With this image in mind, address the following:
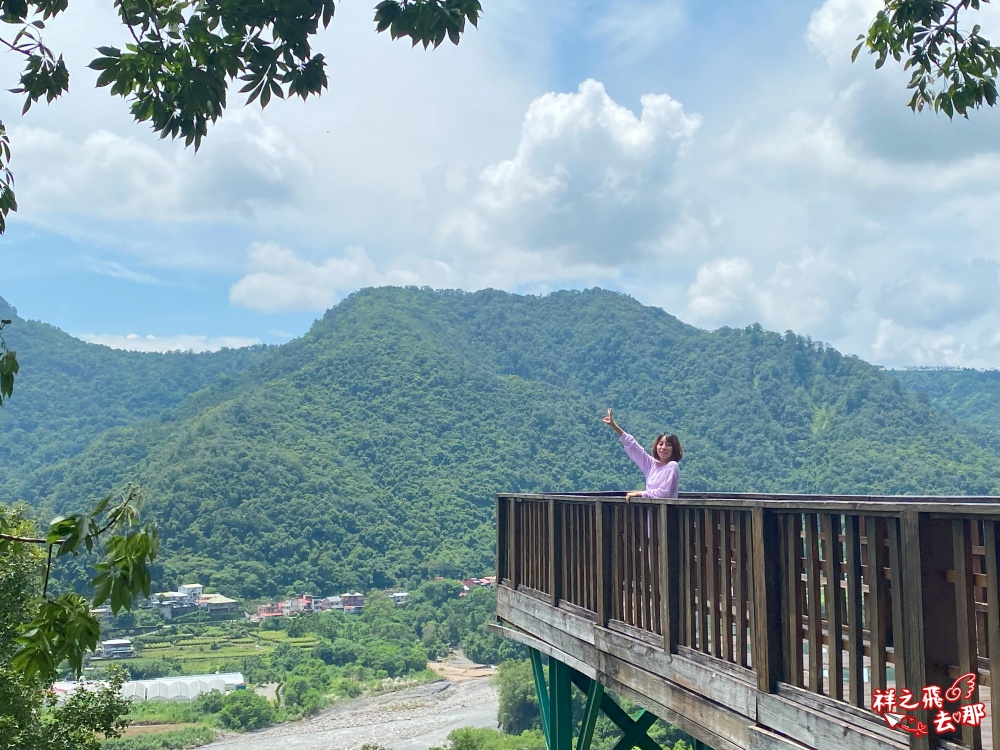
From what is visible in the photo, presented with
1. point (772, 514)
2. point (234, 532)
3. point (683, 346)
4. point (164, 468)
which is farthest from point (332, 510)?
point (772, 514)

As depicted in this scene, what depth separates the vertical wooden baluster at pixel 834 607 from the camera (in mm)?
2676

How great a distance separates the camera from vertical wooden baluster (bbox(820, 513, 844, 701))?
2.68 m

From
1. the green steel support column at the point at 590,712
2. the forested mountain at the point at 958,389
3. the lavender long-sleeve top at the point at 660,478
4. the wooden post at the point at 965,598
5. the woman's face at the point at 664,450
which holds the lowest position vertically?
the green steel support column at the point at 590,712

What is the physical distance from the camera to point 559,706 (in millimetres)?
6086

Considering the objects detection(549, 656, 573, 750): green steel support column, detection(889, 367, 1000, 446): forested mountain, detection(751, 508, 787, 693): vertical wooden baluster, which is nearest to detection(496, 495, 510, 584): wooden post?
detection(549, 656, 573, 750): green steel support column

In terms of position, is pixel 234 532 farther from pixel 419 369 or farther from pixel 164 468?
pixel 419 369

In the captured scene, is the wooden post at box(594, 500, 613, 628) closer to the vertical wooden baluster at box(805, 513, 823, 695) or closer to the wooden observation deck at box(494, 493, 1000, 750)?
the wooden observation deck at box(494, 493, 1000, 750)

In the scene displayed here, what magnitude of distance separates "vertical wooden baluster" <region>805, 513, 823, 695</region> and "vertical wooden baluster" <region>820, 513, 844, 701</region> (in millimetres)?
70

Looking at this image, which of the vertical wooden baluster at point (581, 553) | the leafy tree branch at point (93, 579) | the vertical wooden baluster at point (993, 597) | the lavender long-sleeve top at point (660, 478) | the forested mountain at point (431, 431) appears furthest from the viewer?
the forested mountain at point (431, 431)

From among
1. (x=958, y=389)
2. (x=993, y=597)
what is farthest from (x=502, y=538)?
(x=958, y=389)

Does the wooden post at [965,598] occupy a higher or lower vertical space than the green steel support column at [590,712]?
higher

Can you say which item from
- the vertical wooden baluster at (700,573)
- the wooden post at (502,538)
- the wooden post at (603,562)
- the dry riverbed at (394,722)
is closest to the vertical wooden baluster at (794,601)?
the vertical wooden baluster at (700,573)

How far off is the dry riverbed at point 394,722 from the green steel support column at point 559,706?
4799 cm

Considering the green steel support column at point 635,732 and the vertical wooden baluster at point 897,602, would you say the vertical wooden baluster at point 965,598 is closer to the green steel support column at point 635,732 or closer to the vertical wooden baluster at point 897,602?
the vertical wooden baluster at point 897,602
